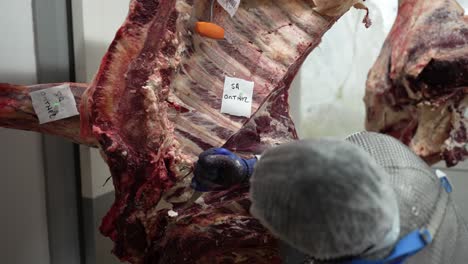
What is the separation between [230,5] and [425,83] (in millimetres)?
538

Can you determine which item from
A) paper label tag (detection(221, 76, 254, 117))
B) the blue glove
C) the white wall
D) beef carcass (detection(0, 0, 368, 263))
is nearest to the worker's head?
the blue glove

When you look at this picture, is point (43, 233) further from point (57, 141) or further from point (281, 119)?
point (281, 119)

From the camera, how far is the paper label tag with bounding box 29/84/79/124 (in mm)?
1083

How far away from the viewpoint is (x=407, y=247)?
25.7 inches

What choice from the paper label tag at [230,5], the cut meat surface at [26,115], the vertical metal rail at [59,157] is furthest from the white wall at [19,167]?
the paper label tag at [230,5]

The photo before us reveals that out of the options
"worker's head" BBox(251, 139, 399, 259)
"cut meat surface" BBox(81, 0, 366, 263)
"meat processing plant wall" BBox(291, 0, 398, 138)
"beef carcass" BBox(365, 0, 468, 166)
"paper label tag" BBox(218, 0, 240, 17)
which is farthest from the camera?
"meat processing plant wall" BBox(291, 0, 398, 138)

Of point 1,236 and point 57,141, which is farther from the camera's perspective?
point 57,141

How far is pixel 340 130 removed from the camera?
2.41 metres

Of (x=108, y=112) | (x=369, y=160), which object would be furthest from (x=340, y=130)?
(x=369, y=160)

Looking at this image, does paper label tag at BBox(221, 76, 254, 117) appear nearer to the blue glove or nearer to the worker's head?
the blue glove

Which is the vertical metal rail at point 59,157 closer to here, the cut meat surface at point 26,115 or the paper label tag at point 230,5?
the cut meat surface at point 26,115

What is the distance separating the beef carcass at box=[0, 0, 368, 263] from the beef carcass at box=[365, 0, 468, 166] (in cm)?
35

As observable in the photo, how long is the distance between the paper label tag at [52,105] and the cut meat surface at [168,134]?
0.29 feet

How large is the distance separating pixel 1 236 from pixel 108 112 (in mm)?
575
